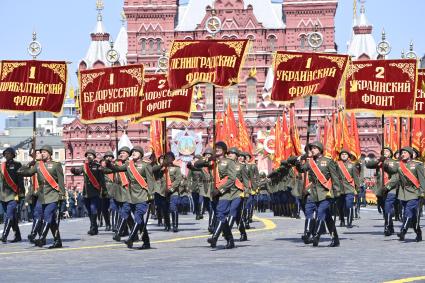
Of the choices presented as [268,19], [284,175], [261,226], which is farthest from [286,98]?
[268,19]

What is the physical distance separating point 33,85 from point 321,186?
7818mm

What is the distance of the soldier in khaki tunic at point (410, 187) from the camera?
19.9 meters

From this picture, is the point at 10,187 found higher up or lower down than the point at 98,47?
lower down

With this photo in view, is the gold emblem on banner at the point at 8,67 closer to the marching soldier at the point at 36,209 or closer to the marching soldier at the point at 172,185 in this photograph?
the marching soldier at the point at 172,185

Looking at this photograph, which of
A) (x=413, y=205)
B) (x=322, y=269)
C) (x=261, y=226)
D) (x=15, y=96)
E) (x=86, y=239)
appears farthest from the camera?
(x=261, y=226)

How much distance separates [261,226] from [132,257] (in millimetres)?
11131

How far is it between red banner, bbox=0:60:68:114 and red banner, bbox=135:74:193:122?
5218 mm

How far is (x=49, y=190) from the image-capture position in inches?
754

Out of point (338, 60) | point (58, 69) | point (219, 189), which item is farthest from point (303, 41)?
point (219, 189)

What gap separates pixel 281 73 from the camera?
22.6 m

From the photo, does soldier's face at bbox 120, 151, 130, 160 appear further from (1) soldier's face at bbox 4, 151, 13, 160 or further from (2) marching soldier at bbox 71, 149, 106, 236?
(2) marching soldier at bbox 71, 149, 106, 236

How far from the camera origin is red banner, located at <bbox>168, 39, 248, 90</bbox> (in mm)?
22484

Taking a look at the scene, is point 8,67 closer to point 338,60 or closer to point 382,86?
point 338,60

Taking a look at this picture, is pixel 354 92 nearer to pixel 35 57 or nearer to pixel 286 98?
pixel 286 98
